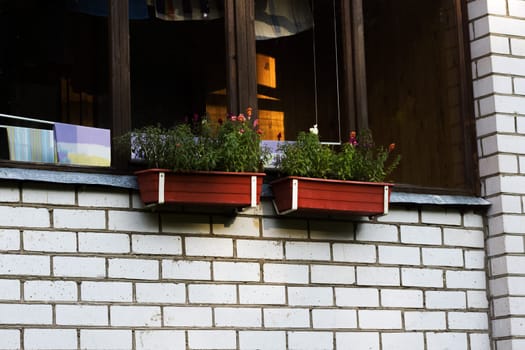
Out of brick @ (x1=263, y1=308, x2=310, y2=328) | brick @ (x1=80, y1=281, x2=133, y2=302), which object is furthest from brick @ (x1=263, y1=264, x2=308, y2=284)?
brick @ (x1=80, y1=281, x2=133, y2=302)

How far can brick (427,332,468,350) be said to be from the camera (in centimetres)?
898

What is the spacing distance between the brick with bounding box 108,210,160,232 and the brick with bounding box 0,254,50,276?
1.67 feet

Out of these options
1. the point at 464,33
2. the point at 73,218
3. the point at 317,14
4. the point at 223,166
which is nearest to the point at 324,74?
the point at 317,14

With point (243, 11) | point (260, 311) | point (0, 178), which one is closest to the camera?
point (0, 178)

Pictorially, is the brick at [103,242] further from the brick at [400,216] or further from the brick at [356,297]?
the brick at [400,216]

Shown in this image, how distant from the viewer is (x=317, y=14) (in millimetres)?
9562

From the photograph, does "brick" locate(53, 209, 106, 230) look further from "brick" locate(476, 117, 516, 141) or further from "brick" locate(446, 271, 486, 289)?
"brick" locate(476, 117, 516, 141)

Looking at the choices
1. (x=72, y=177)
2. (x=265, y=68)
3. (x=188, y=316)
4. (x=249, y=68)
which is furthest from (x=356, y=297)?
(x=72, y=177)

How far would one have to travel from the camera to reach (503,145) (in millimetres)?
9344

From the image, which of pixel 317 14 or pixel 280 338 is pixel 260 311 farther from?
pixel 317 14

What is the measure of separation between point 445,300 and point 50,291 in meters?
3.03

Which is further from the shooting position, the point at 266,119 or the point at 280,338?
the point at 266,119

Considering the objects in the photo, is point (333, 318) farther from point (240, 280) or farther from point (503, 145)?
point (503, 145)

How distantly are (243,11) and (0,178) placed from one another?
89.4 inches
